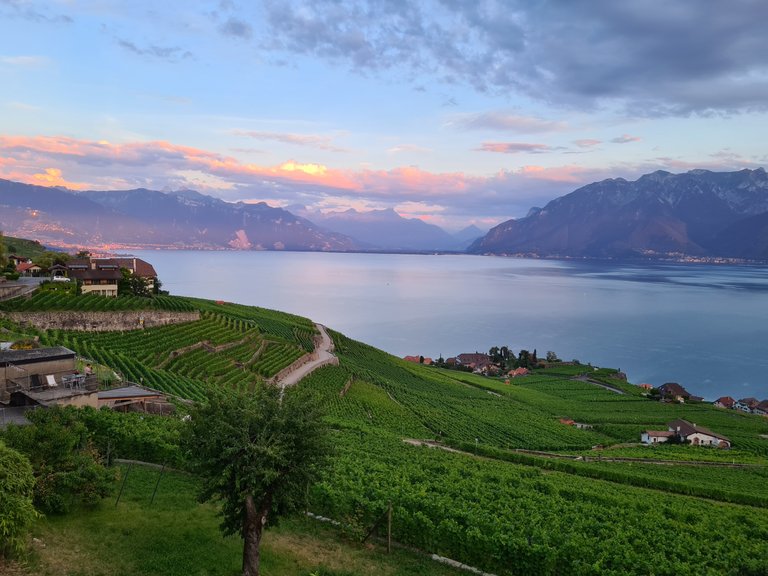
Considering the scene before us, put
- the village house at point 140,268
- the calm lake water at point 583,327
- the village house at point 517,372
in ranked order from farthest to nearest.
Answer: the calm lake water at point 583,327, the village house at point 517,372, the village house at point 140,268

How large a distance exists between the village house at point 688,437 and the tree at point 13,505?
53.3m

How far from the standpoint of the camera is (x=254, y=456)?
36.8 ft

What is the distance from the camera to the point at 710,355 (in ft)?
379

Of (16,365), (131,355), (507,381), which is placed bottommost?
(507,381)

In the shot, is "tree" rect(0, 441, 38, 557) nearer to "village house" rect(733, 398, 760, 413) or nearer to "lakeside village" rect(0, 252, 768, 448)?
"lakeside village" rect(0, 252, 768, 448)

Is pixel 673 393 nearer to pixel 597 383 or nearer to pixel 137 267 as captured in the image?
pixel 597 383

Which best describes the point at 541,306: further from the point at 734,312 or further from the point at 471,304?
the point at 734,312

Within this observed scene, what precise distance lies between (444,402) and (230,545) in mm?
44696

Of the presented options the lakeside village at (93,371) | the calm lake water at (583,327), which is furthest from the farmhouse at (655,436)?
the calm lake water at (583,327)

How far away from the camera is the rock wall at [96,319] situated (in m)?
39.1

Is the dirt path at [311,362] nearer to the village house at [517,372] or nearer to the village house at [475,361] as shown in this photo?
the village house at [475,361]

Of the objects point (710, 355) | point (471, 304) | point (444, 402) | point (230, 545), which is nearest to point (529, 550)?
point (230, 545)

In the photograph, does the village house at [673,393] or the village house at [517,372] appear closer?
the village house at [673,393]

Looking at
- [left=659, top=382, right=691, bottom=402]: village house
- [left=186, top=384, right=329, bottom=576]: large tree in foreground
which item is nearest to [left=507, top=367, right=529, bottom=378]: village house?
[left=659, top=382, right=691, bottom=402]: village house
